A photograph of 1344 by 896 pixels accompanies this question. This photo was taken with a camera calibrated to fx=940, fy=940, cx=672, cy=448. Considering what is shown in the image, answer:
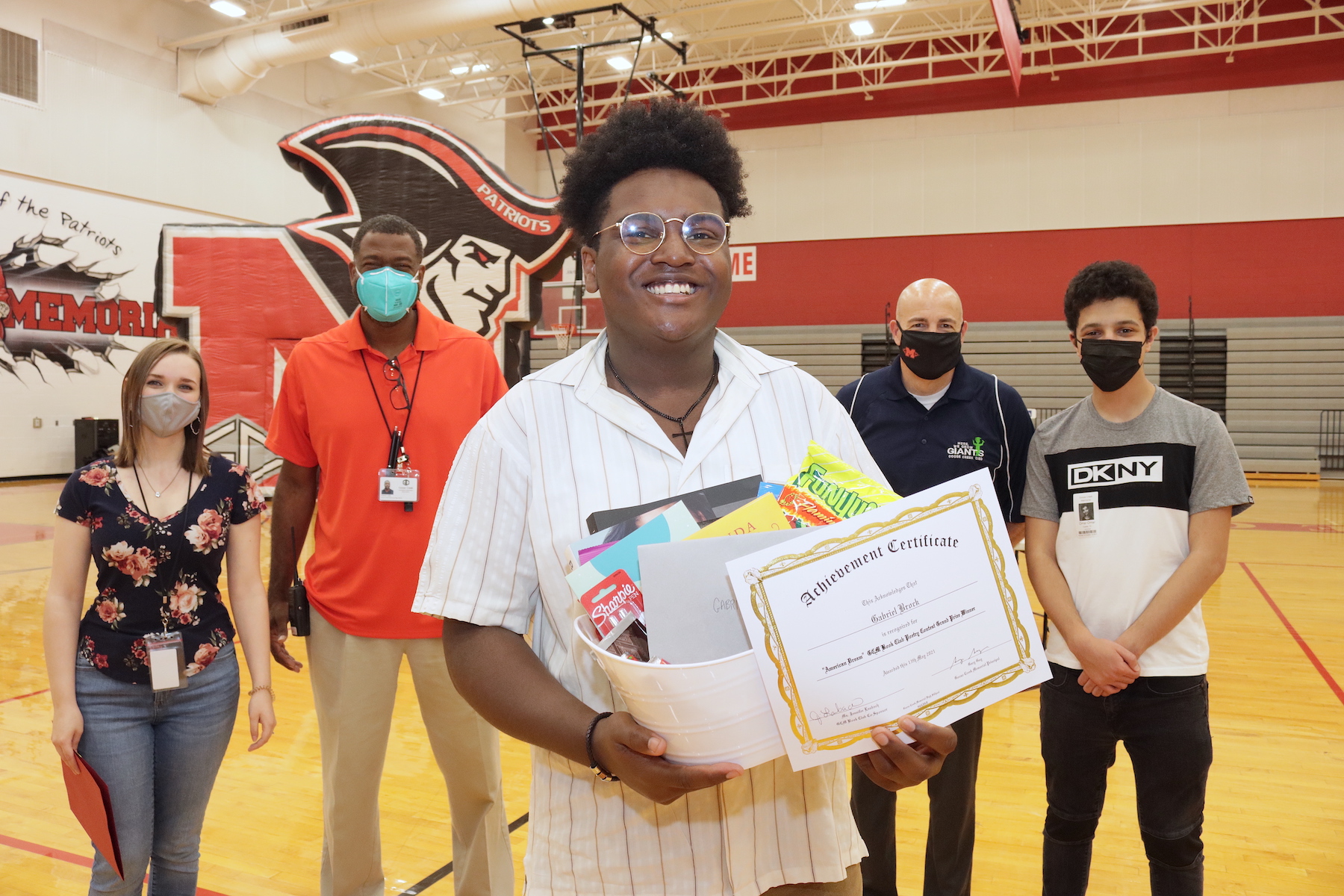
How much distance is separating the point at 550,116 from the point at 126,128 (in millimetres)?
8359

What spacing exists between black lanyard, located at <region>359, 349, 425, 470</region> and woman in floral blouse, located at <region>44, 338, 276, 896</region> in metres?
0.41

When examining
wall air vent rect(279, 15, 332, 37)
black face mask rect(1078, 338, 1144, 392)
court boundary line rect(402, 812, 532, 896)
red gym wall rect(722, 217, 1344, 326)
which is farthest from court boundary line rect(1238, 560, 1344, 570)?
wall air vent rect(279, 15, 332, 37)

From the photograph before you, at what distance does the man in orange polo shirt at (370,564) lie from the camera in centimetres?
254

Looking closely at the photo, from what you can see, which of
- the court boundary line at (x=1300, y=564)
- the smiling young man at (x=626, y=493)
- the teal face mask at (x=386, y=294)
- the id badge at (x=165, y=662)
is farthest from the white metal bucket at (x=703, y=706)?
the court boundary line at (x=1300, y=564)

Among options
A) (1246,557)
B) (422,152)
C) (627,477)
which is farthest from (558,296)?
(627,477)

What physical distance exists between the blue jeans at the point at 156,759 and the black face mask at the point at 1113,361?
236 cm

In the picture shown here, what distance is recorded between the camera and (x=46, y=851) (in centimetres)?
316

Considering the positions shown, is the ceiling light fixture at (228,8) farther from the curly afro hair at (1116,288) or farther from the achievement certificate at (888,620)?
the achievement certificate at (888,620)

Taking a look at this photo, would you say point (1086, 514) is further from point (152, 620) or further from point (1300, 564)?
point (1300, 564)

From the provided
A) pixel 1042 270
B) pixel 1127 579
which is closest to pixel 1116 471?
pixel 1127 579

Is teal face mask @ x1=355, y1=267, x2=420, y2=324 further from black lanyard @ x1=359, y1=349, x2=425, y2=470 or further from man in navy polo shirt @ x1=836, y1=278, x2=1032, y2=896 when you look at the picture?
man in navy polo shirt @ x1=836, y1=278, x2=1032, y2=896

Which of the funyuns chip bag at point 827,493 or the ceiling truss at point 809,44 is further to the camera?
the ceiling truss at point 809,44

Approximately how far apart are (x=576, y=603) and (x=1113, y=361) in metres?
1.81

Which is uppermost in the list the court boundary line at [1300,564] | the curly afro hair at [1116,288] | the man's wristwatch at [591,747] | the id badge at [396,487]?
the curly afro hair at [1116,288]
